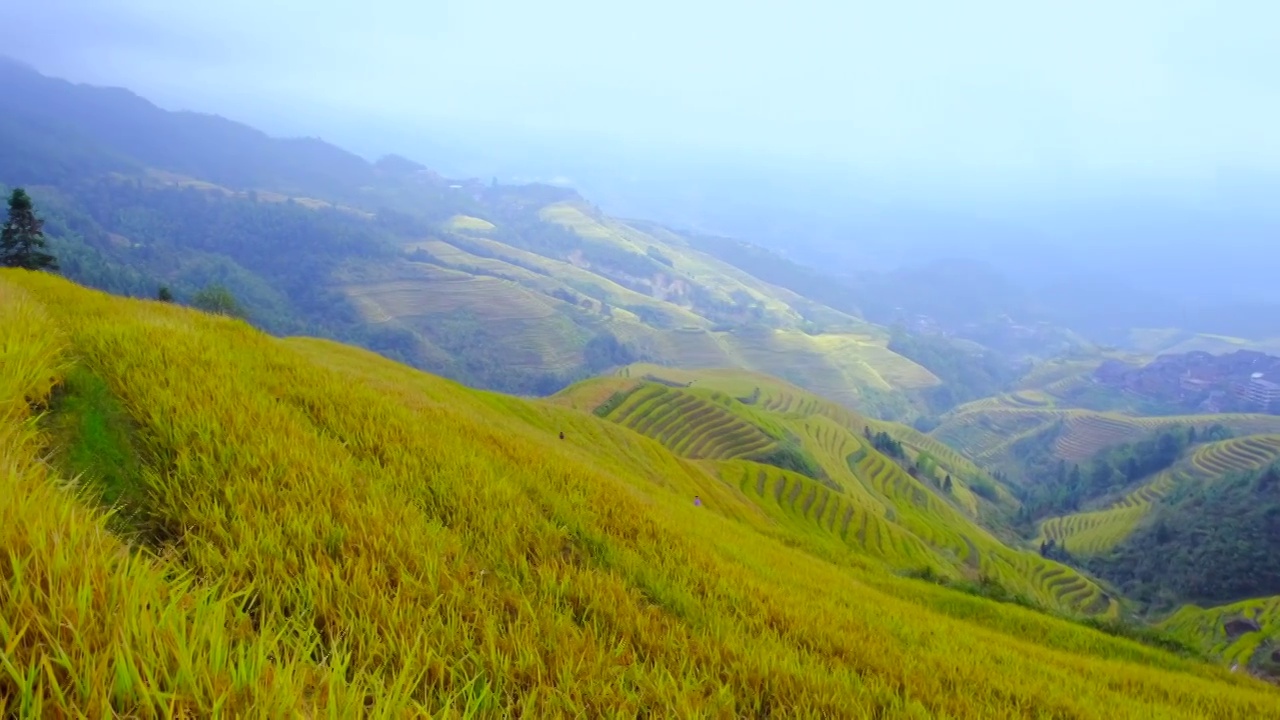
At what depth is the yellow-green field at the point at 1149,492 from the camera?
89.8 metres

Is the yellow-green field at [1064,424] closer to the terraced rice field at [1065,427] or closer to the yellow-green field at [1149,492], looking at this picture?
the terraced rice field at [1065,427]

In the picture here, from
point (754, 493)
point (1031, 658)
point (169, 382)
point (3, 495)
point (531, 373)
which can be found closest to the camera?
point (3, 495)

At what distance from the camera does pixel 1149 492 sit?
105m

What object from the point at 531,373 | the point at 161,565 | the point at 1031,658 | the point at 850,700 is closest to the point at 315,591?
the point at 161,565

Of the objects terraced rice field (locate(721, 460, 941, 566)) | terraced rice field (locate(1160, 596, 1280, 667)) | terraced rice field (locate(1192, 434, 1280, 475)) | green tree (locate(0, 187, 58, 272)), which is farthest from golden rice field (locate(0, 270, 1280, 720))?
terraced rice field (locate(1192, 434, 1280, 475))

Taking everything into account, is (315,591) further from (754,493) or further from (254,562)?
(754,493)

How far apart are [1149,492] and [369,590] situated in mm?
134011

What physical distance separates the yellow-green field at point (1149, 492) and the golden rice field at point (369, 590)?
10101 cm

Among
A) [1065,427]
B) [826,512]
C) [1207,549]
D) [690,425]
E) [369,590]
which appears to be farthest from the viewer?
[1065,427]

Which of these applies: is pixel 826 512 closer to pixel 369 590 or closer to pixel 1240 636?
pixel 1240 636

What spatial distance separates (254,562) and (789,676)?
2.73 m

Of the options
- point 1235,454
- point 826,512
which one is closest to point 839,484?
point 826,512

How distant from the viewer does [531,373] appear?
170 metres

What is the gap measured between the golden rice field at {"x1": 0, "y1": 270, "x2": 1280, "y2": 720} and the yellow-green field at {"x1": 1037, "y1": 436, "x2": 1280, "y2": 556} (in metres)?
101
